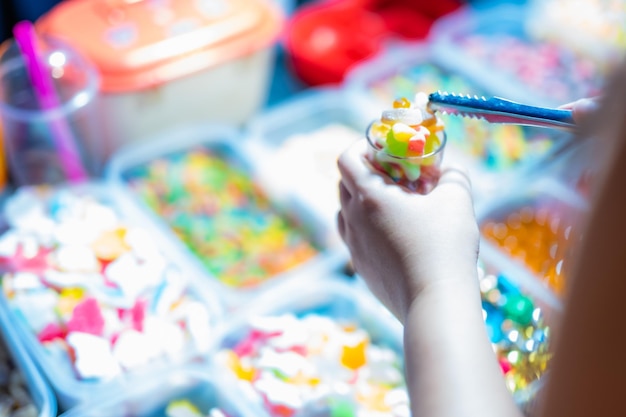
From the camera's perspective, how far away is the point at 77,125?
1.03 m

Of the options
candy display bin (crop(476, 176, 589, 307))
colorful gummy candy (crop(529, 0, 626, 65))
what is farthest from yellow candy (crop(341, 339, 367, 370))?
colorful gummy candy (crop(529, 0, 626, 65))

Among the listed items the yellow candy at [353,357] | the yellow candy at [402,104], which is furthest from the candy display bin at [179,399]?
the yellow candy at [402,104]

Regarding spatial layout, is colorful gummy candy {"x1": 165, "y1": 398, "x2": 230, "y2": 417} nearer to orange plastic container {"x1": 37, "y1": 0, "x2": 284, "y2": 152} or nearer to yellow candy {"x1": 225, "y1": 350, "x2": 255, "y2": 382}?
yellow candy {"x1": 225, "y1": 350, "x2": 255, "y2": 382}

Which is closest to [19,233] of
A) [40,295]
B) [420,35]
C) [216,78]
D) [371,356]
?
[40,295]

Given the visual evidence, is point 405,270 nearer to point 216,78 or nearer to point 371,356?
point 371,356

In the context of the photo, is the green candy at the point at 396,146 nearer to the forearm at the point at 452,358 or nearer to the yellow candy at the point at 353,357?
the forearm at the point at 452,358

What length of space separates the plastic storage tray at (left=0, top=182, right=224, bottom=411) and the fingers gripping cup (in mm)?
348

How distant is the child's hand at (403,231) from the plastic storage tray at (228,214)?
1.10 ft

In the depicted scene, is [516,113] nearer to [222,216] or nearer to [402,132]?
[402,132]

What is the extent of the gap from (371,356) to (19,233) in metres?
0.49

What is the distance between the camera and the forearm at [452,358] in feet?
1.50

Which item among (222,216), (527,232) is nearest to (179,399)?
(222,216)

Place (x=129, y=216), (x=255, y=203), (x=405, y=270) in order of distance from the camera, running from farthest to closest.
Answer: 1. (x=255, y=203)
2. (x=129, y=216)
3. (x=405, y=270)

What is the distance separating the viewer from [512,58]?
1.33 metres
